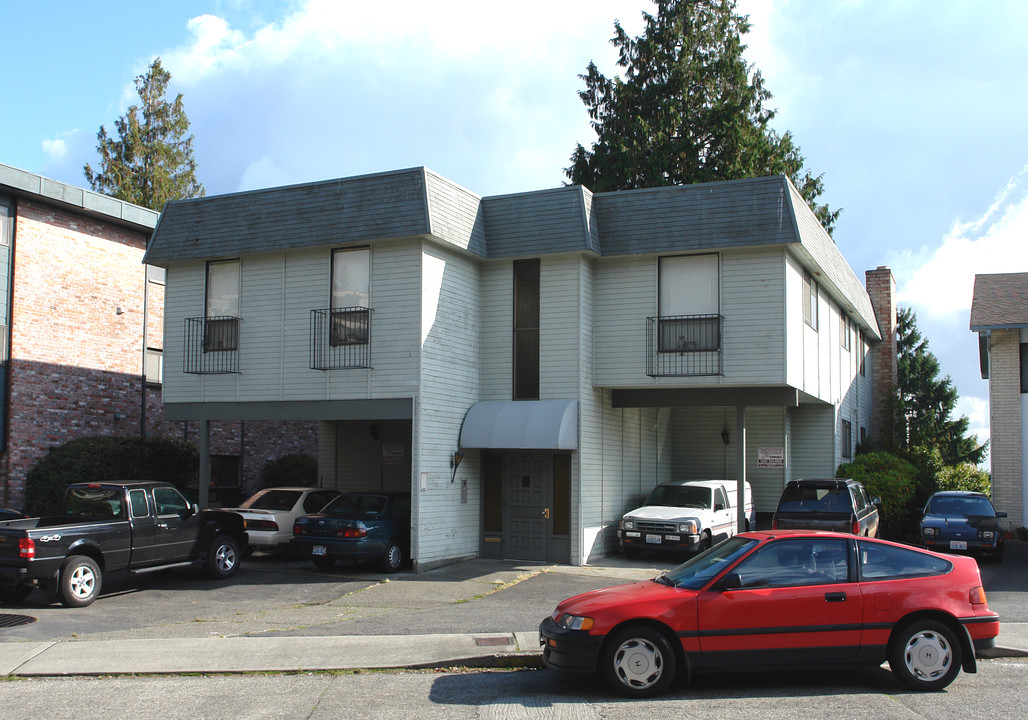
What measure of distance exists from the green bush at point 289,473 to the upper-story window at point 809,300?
1383 centimetres

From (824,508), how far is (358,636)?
10463mm

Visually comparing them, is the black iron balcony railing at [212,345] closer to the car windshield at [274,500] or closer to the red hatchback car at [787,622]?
the car windshield at [274,500]

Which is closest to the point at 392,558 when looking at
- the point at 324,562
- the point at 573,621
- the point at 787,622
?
the point at 324,562

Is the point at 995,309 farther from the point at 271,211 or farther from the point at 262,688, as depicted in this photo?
the point at 262,688

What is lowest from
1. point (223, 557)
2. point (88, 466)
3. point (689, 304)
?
point (223, 557)

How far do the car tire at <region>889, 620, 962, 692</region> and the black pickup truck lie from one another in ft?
34.0

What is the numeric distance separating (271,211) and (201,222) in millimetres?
1780

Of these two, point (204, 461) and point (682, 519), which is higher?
point (204, 461)

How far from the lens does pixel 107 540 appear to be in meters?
13.3

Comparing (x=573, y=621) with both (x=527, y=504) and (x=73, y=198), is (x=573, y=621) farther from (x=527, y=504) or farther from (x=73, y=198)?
(x=73, y=198)

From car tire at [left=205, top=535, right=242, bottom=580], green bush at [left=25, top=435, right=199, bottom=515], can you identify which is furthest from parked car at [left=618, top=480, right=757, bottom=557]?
green bush at [left=25, top=435, right=199, bottom=515]

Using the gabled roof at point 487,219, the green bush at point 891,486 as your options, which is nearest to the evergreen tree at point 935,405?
the green bush at point 891,486

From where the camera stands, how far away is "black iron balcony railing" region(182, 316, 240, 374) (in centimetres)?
1872

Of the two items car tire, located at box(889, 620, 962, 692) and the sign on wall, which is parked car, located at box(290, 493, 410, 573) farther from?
car tire, located at box(889, 620, 962, 692)
